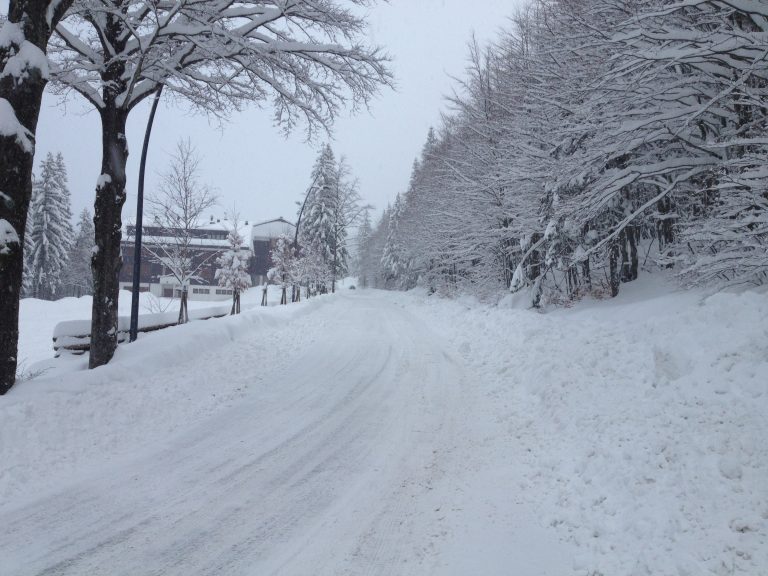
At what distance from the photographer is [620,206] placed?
1037 cm

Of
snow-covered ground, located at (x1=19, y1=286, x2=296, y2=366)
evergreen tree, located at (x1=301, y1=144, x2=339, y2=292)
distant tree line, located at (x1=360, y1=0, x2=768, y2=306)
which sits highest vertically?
evergreen tree, located at (x1=301, y1=144, x2=339, y2=292)

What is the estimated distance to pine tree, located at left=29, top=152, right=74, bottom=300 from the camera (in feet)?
144

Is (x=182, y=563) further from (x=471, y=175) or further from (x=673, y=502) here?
(x=471, y=175)

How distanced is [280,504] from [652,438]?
3.76m

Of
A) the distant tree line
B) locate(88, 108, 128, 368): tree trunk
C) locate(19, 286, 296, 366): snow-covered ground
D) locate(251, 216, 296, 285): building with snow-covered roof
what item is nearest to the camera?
the distant tree line

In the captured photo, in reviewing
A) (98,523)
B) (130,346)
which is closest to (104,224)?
(130,346)

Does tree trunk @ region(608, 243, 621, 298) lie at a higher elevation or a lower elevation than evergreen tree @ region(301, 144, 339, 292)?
lower

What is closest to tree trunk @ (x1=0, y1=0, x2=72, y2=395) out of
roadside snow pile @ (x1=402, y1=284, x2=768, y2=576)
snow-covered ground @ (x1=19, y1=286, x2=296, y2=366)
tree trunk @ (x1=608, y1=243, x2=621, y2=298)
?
roadside snow pile @ (x1=402, y1=284, x2=768, y2=576)

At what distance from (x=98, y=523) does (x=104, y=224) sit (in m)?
5.44

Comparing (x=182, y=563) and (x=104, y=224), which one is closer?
(x=182, y=563)

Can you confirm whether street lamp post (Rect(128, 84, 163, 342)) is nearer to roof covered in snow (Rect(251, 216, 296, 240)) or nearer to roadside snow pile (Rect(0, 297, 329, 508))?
roadside snow pile (Rect(0, 297, 329, 508))

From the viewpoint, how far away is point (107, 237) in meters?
7.31

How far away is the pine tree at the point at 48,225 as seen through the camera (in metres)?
44.0

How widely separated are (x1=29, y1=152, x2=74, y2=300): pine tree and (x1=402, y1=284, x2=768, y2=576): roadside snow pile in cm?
5353
